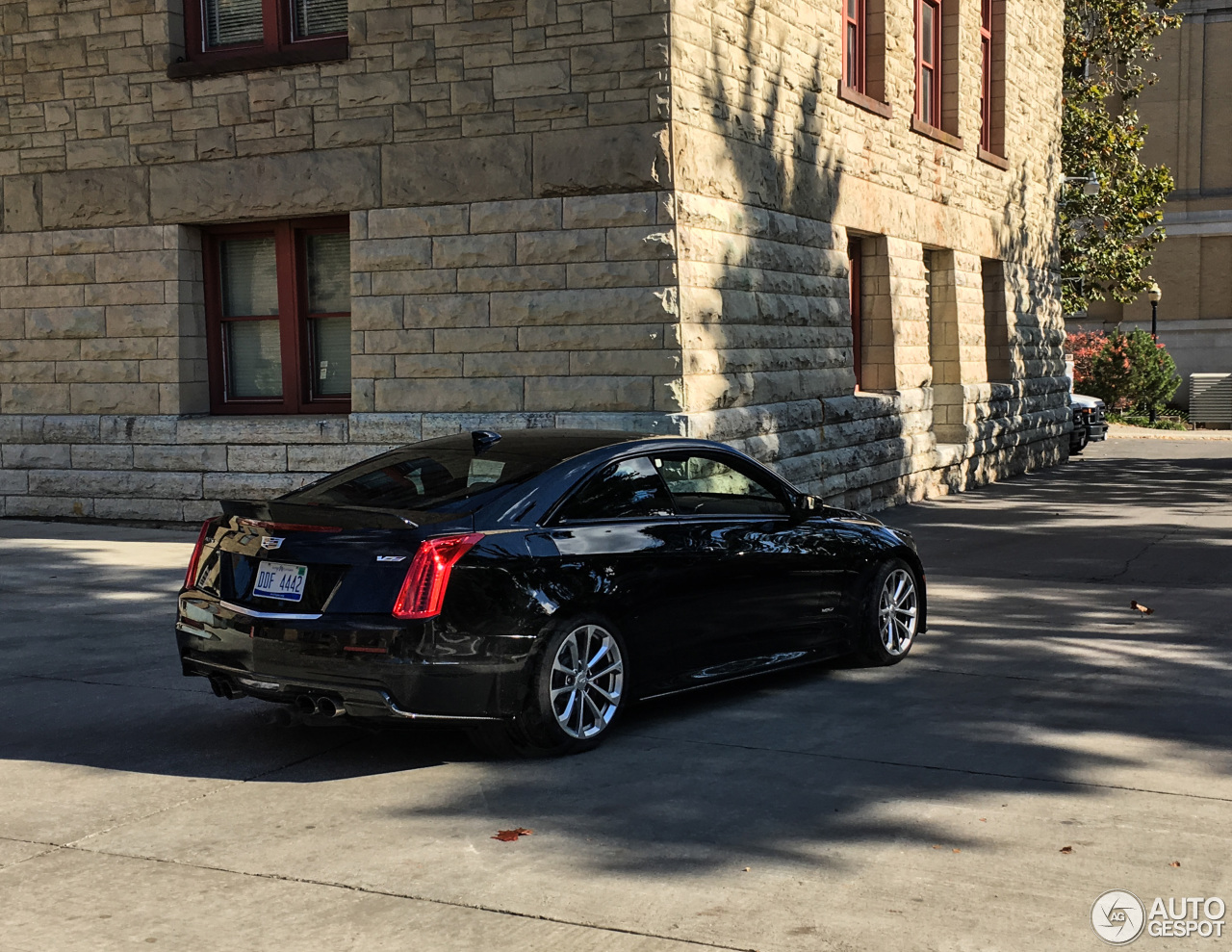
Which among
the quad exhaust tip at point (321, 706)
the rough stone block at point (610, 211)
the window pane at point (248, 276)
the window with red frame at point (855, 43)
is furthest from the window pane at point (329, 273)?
the quad exhaust tip at point (321, 706)

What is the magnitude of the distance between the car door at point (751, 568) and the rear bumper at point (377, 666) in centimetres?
128

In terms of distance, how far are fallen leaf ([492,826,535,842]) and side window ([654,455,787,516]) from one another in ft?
7.56

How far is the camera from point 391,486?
275 inches

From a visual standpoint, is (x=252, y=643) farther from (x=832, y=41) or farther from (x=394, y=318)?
(x=832, y=41)

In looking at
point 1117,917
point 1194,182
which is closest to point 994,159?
point 1117,917

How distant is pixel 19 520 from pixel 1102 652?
10842 millimetres

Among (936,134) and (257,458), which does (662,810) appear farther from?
(936,134)

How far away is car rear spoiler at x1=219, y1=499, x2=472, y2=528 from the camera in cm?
636

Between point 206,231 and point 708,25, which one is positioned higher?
point 708,25

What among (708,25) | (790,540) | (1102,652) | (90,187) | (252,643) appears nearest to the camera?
(252,643)

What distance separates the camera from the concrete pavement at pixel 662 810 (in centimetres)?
461

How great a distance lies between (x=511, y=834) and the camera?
5.44 meters

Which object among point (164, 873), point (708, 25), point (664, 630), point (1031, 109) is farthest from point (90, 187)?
point (1031, 109)

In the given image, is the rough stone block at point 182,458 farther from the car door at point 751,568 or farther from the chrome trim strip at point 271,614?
the chrome trim strip at point 271,614
